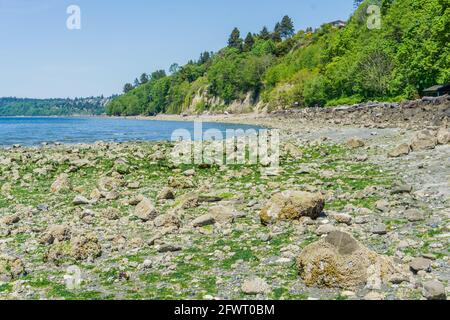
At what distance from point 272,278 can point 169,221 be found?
13.7 ft

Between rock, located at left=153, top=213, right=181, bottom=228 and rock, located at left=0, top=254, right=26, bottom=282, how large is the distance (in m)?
3.42

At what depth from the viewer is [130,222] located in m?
11.9

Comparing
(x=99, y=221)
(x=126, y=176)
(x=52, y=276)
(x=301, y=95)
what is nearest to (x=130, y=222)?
(x=99, y=221)

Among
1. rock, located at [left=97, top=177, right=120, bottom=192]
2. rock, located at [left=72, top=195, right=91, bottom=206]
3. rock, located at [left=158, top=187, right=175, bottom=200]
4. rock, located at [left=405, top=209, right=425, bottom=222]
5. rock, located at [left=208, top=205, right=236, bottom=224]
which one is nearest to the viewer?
rock, located at [left=405, top=209, right=425, bottom=222]

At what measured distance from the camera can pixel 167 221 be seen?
11.2 meters

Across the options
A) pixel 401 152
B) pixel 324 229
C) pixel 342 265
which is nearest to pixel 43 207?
pixel 324 229

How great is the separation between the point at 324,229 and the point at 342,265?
2.66 meters

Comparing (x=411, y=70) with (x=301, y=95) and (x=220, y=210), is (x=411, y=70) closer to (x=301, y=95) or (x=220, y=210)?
(x=220, y=210)

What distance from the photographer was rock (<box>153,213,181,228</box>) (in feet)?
36.3

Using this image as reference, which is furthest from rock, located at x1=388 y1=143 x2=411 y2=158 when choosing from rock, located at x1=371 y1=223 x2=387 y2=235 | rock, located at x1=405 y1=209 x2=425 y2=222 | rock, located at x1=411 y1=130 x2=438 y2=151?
rock, located at x1=371 y1=223 x2=387 y2=235

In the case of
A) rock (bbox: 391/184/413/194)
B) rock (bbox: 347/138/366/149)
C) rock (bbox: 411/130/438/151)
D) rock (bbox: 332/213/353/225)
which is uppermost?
rock (bbox: 411/130/438/151)

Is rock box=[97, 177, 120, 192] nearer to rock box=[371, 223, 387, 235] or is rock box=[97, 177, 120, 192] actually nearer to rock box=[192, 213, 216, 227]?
rock box=[192, 213, 216, 227]

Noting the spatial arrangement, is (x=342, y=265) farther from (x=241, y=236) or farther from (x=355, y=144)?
(x=355, y=144)
